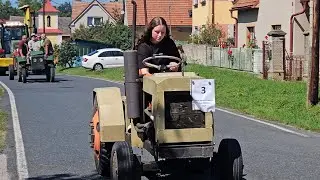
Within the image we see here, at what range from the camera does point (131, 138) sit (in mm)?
8195

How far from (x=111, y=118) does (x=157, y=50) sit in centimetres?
105

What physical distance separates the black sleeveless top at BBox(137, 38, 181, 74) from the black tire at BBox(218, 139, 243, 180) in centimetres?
126

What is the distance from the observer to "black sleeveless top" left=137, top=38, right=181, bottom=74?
8.17 meters

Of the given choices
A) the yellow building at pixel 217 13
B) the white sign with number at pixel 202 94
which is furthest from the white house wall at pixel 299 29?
the white sign with number at pixel 202 94

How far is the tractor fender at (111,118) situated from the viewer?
8.34 metres

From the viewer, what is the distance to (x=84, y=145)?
11516 mm

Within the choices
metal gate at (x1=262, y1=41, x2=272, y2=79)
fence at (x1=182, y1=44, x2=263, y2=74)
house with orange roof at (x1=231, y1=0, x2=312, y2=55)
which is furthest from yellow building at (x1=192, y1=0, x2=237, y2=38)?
metal gate at (x1=262, y1=41, x2=272, y2=79)

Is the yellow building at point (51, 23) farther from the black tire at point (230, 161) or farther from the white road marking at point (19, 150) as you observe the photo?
the black tire at point (230, 161)

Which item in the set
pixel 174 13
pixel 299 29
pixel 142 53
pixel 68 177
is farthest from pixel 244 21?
pixel 142 53

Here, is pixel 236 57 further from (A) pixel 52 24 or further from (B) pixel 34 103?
(A) pixel 52 24

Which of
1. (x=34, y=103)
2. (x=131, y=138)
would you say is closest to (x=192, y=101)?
(x=131, y=138)

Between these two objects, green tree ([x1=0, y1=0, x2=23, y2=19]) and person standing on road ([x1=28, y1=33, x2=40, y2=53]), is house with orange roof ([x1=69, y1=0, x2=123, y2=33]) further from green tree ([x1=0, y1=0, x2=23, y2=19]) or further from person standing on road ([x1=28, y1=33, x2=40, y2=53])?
green tree ([x1=0, y1=0, x2=23, y2=19])

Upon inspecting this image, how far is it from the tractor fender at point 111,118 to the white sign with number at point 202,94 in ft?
4.45

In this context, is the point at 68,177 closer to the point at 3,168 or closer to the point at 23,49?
the point at 3,168
